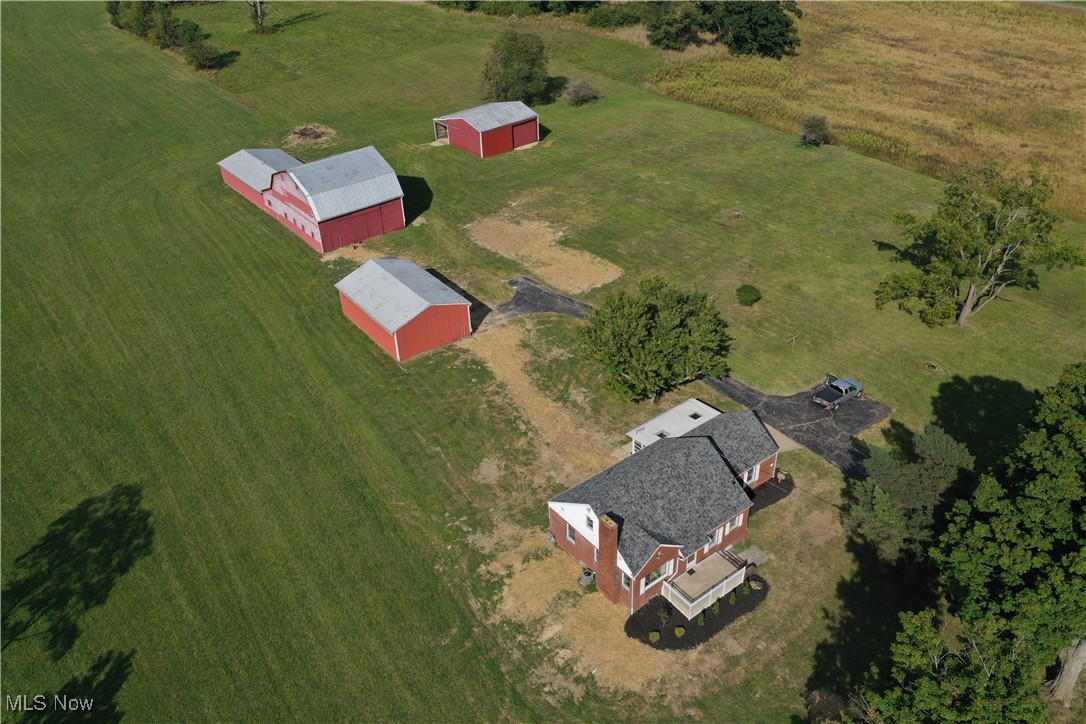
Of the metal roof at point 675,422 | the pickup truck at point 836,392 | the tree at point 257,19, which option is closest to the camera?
the metal roof at point 675,422

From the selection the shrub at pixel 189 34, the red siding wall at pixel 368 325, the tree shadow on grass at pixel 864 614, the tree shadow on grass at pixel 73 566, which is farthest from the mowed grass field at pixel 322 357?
the shrub at pixel 189 34

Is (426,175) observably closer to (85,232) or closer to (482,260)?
(482,260)

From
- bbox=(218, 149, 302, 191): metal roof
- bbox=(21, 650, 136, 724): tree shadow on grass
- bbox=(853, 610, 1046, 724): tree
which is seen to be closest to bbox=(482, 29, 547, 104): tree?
bbox=(218, 149, 302, 191): metal roof

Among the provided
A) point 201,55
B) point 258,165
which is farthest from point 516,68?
point 201,55

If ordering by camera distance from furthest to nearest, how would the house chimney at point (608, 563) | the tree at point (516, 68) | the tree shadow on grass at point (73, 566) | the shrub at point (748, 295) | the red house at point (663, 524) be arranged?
1. the tree at point (516, 68)
2. the shrub at point (748, 295)
3. the tree shadow on grass at point (73, 566)
4. the red house at point (663, 524)
5. the house chimney at point (608, 563)

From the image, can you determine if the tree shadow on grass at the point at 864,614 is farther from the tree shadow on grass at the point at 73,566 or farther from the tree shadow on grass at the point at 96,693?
the tree shadow on grass at the point at 73,566

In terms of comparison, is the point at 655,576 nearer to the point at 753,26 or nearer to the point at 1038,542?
the point at 1038,542
